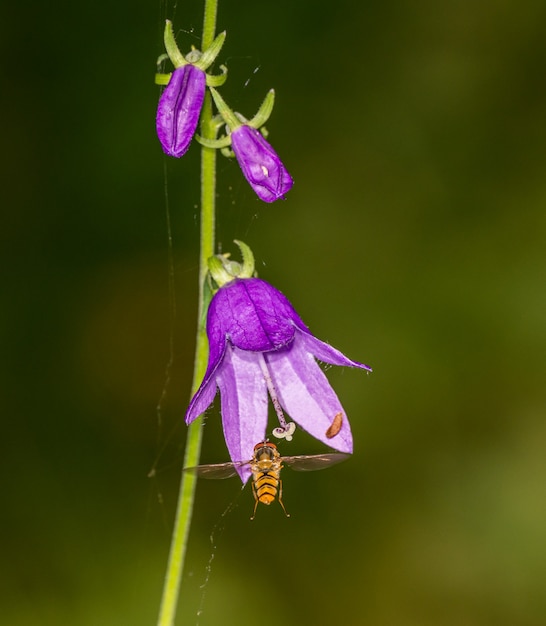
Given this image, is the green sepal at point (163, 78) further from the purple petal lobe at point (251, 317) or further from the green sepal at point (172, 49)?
the purple petal lobe at point (251, 317)

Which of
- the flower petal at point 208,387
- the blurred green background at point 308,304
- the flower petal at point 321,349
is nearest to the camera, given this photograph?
the flower petal at point 208,387

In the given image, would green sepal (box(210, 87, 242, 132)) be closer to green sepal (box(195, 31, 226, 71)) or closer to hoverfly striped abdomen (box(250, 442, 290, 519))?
green sepal (box(195, 31, 226, 71))

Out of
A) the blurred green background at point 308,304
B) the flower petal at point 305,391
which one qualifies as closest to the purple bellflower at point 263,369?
the flower petal at point 305,391

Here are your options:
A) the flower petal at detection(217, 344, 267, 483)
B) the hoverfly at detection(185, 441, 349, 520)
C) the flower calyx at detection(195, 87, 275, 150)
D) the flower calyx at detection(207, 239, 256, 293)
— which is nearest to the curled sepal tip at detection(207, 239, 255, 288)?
the flower calyx at detection(207, 239, 256, 293)

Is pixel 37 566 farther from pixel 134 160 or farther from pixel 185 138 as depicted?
pixel 185 138

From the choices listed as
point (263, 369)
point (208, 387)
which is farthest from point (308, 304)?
point (208, 387)

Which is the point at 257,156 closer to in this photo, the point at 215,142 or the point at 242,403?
the point at 215,142

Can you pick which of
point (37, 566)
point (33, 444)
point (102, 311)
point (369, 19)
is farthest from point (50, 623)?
point (369, 19)
